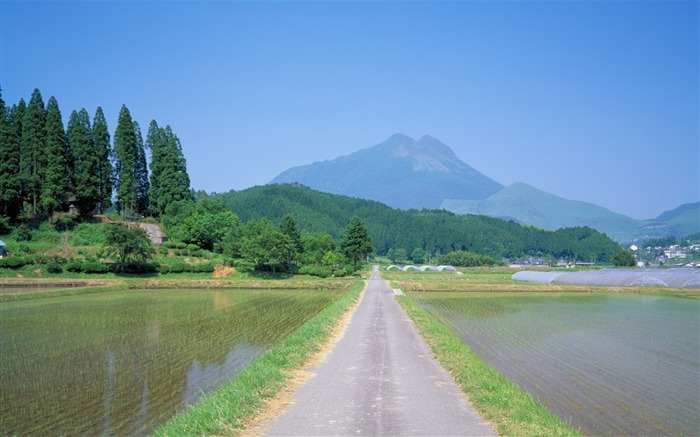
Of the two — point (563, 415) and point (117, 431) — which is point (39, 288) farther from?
point (563, 415)

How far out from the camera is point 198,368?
44.7ft

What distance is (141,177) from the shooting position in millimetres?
68125

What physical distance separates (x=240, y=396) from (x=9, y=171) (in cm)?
5367

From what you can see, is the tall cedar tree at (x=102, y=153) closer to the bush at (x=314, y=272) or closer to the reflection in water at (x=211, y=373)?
the bush at (x=314, y=272)

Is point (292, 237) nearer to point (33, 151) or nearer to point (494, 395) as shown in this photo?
point (33, 151)

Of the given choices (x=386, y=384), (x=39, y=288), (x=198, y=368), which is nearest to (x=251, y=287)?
(x=39, y=288)

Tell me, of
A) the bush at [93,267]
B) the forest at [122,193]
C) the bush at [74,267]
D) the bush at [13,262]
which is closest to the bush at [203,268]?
the forest at [122,193]

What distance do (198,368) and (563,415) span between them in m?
9.08

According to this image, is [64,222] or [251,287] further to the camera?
[64,222]

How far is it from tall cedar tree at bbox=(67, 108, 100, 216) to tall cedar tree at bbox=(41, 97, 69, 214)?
1500 mm

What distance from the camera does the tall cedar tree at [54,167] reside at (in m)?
53.1

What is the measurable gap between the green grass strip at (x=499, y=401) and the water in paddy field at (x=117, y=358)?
5.72m

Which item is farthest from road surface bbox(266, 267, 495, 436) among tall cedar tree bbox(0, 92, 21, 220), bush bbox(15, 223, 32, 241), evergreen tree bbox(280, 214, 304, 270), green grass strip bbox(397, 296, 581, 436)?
evergreen tree bbox(280, 214, 304, 270)

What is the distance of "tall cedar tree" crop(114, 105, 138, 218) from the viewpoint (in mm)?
63938
